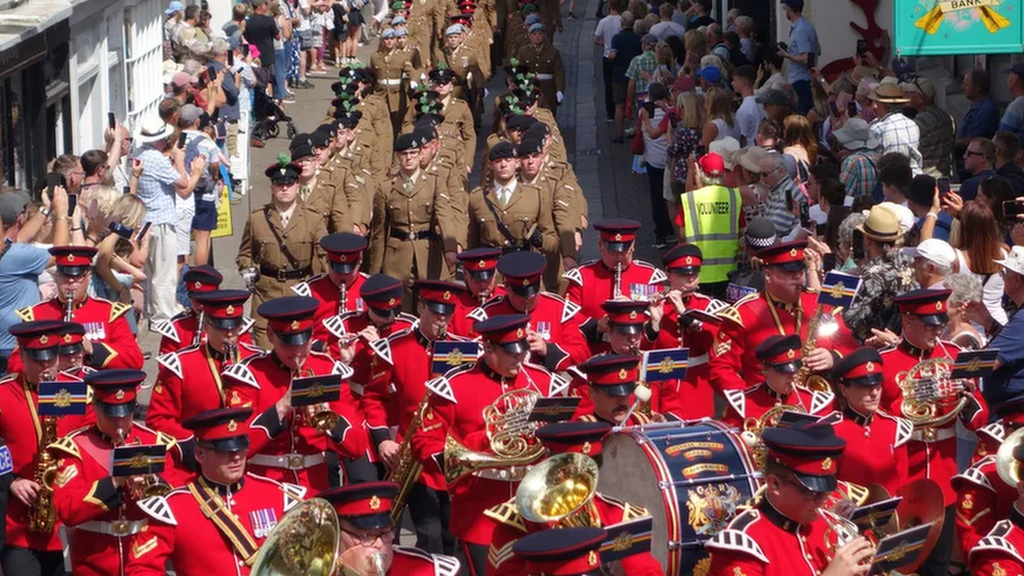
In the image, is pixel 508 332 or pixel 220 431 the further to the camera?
pixel 508 332

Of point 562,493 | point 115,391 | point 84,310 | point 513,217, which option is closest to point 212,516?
point 115,391

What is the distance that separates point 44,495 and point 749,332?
4028 mm

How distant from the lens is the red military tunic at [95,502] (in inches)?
318

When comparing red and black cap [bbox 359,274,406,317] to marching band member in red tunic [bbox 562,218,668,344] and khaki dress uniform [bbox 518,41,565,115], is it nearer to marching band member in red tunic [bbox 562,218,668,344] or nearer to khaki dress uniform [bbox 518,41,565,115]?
marching band member in red tunic [bbox 562,218,668,344]

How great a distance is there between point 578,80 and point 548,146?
13.4m

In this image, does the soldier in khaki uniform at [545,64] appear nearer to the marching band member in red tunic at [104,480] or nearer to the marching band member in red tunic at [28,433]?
the marching band member in red tunic at [28,433]

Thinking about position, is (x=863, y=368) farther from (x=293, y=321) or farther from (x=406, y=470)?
(x=293, y=321)

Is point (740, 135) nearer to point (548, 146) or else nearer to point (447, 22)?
point (548, 146)

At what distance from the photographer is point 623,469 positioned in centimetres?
834

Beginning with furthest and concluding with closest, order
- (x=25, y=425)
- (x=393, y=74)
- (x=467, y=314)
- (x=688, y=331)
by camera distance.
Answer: (x=393, y=74), (x=467, y=314), (x=688, y=331), (x=25, y=425)

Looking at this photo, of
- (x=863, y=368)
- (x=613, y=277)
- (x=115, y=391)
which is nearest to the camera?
(x=115, y=391)

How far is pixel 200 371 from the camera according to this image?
9719mm

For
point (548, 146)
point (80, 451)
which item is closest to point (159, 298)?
point (548, 146)

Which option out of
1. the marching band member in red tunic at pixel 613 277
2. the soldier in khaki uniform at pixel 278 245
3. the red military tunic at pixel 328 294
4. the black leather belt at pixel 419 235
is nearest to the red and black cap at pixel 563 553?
the marching band member in red tunic at pixel 613 277
